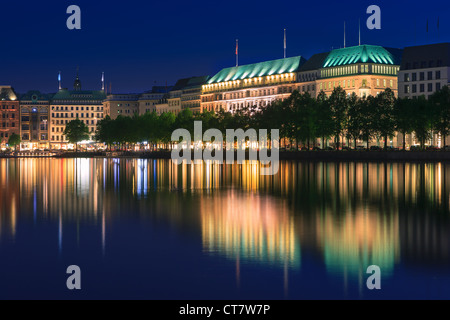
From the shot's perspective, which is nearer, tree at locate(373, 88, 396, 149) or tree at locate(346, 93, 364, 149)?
tree at locate(373, 88, 396, 149)

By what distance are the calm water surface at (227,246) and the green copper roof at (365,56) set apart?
141214 millimetres

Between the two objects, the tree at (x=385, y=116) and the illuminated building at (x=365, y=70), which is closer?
the tree at (x=385, y=116)

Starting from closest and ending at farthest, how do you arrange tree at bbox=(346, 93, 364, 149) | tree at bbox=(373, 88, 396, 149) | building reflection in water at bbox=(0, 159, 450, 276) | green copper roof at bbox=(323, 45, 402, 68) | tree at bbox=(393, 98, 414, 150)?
building reflection in water at bbox=(0, 159, 450, 276) < tree at bbox=(393, 98, 414, 150) < tree at bbox=(373, 88, 396, 149) < tree at bbox=(346, 93, 364, 149) < green copper roof at bbox=(323, 45, 402, 68)

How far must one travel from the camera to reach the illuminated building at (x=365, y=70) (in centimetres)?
17650

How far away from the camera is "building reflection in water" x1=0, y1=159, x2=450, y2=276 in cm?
2147

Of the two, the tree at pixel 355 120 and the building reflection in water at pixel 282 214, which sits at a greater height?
the tree at pixel 355 120

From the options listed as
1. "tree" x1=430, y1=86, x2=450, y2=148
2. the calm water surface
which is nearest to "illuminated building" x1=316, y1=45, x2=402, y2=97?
"tree" x1=430, y1=86, x2=450, y2=148

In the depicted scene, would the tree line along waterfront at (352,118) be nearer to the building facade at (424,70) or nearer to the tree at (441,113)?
the tree at (441,113)

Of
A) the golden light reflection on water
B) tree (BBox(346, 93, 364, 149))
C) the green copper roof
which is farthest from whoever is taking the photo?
the green copper roof

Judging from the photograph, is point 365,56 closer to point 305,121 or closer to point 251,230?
point 305,121

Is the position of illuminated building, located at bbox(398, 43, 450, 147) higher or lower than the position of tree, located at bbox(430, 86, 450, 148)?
higher

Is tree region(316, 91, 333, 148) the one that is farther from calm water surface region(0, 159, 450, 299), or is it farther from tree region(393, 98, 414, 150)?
calm water surface region(0, 159, 450, 299)

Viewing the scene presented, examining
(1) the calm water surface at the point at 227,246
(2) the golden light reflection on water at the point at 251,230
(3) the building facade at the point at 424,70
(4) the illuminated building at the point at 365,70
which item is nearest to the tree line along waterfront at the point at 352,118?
(3) the building facade at the point at 424,70

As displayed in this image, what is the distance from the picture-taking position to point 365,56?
177375 mm
